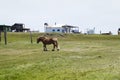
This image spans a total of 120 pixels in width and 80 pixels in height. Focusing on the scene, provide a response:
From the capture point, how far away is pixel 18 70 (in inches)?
894

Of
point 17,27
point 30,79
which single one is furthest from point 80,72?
point 17,27

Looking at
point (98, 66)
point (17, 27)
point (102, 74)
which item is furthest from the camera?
point (17, 27)

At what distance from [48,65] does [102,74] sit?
16.8 ft

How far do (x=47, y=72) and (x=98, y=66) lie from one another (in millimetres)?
3663

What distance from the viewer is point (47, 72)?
21641mm

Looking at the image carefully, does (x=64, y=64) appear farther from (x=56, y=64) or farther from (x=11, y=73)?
(x=11, y=73)

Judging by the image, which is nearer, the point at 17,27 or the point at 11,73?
the point at 11,73

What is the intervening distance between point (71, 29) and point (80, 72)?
342ft

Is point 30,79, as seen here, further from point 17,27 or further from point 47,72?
point 17,27

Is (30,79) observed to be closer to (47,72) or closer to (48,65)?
(47,72)

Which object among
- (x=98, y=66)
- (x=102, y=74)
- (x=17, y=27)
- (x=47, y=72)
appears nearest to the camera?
(x=102, y=74)

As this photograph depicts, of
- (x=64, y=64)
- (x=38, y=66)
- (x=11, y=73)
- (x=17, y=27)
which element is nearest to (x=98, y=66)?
(x=64, y=64)

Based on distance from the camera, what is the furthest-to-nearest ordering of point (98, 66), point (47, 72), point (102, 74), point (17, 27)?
1. point (17, 27)
2. point (98, 66)
3. point (47, 72)
4. point (102, 74)

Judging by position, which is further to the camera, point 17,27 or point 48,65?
point 17,27
